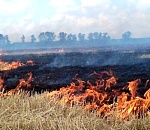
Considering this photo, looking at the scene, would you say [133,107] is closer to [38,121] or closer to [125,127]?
[125,127]

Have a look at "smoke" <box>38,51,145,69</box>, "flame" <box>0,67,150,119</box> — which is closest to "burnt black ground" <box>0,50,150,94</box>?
"flame" <box>0,67,150,119</box>

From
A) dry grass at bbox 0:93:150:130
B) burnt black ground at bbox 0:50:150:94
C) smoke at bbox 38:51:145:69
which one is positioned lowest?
smoke at bbox 38:51:145:69

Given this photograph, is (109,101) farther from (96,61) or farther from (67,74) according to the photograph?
(96,61)

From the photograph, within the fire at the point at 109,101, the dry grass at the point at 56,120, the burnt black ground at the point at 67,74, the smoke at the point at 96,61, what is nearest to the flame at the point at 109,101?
the fire at the point at 109,101

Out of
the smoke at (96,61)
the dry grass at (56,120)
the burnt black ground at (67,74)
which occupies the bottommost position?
the smoke at (96,61)

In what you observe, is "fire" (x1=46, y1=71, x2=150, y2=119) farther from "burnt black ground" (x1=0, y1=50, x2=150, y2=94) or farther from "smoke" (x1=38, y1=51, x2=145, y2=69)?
"smoke" (x1=38, y1=51, x2=145, y2=69)

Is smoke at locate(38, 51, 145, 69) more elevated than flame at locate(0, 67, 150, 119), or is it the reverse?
flame at locate(0, 67, 150, 119)

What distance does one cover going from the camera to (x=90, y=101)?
34.3 ft

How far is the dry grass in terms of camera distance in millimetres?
7895

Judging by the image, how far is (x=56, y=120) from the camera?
8.09 meters

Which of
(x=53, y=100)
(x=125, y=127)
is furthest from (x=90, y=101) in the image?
(x=125, y=127)

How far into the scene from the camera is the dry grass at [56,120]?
311 inches

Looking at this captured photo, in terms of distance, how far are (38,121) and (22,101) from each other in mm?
2114

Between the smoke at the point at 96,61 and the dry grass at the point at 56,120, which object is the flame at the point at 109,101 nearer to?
the dry grass at the point at 56,120
